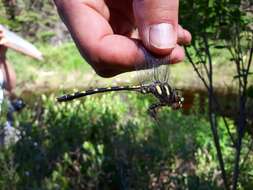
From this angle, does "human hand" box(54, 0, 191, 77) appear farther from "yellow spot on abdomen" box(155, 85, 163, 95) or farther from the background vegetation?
the background vegetation

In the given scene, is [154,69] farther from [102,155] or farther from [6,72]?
[6,72]

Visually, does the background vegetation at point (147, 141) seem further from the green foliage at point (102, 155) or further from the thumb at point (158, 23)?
the thumb at point (158, 23)

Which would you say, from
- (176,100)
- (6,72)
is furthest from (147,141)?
(176,100)

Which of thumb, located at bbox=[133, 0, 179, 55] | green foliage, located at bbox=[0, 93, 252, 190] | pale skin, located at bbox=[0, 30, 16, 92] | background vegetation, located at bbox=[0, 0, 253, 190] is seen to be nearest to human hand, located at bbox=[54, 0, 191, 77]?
thumb, located at bbox=[133, 0, 179, 55]

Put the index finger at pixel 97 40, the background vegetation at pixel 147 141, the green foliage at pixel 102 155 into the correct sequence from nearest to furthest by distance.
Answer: the index finger at pixel 97 40 → the background vegetation at pixel 147 141 → the green foliage at pixel 102 155

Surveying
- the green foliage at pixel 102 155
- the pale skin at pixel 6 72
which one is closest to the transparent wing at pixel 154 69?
the green foliage at pixel 102 155

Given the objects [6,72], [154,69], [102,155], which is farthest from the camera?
[6,72]

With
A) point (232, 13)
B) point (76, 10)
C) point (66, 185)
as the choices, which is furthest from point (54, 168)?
point (76, 10)
